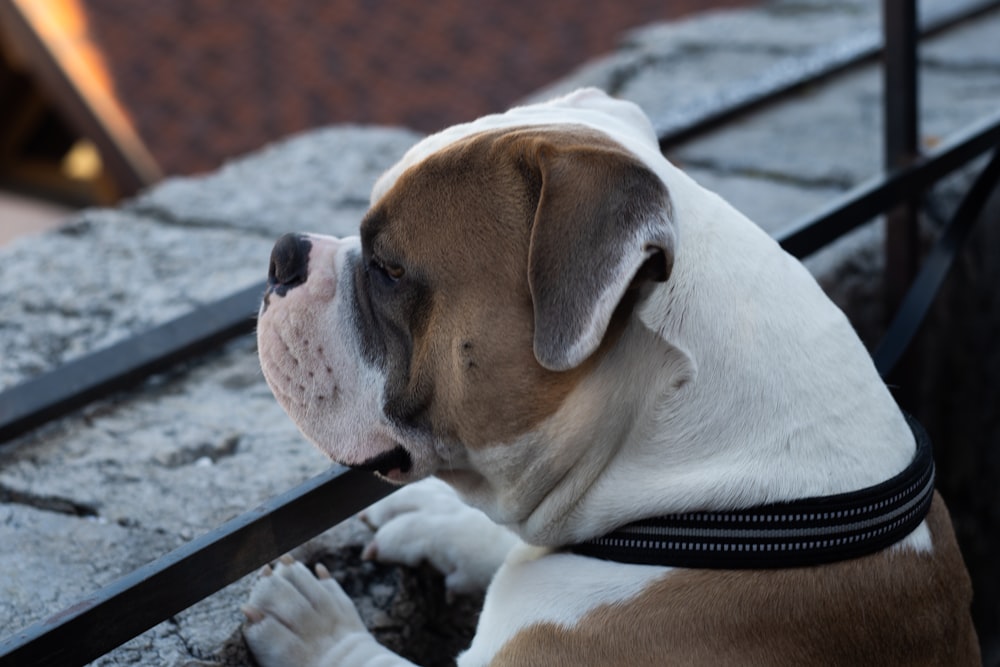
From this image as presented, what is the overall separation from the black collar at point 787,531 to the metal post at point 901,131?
1.28 metres

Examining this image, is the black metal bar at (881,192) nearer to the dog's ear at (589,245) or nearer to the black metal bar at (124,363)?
the dog's ear at (589,245)

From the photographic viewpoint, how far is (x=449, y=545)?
2.17 m

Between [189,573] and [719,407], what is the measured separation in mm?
778

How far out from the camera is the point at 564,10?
818cm

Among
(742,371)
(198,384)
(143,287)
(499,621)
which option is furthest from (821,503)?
(143,287)

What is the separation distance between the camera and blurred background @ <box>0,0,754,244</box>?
7738 millimetres

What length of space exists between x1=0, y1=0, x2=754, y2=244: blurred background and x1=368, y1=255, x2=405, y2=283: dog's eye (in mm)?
6297

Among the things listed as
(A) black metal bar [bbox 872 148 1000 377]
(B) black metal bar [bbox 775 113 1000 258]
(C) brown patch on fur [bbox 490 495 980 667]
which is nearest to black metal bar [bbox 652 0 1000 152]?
(B) black metal bar [bbox 775 113 1000 258]

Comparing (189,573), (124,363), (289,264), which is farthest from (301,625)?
(124,363)

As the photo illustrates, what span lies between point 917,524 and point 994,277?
198 cm

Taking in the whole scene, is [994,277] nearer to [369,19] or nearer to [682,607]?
[682,607]

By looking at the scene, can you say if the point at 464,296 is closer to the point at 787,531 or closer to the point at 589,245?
the point at 589,245

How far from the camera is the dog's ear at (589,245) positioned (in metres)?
1.55

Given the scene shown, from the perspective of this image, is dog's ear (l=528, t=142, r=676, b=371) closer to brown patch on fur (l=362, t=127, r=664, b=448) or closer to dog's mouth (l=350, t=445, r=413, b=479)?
brown patch on fur (l=362, t=127, r=664, b=448)
